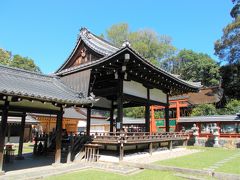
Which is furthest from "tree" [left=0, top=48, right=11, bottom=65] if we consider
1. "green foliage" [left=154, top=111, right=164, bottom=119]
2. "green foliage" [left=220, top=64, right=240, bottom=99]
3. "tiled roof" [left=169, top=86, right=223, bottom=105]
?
"green foliage" [left=220, top=64, right=240, bottom=99]

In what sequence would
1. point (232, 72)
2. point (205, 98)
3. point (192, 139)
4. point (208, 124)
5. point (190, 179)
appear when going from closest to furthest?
1. point (190, 179)
2. point (192, 139)
3. point (208, 124)
4. point (232, 72)
5. point (205, 98)

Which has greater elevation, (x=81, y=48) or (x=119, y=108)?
(x=81, y=48)

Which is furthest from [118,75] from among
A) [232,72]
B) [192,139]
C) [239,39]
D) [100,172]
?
[232,72]

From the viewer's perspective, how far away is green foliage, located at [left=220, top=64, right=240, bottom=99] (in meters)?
31.8

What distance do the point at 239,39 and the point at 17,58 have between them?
4067cm

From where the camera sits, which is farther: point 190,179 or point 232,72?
point 232,72

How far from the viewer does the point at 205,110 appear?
32469 millimetres

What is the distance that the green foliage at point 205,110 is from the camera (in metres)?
32.1

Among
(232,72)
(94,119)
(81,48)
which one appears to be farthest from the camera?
(94,119)

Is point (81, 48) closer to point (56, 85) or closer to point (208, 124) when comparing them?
point (56, 85)

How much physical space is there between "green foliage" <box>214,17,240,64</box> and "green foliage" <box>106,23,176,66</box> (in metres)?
15.7

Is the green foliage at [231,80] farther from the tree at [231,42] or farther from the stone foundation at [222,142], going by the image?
the stone foundation at [222,142]

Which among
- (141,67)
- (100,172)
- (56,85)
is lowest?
(100,172)

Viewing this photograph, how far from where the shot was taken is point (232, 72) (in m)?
32.1
